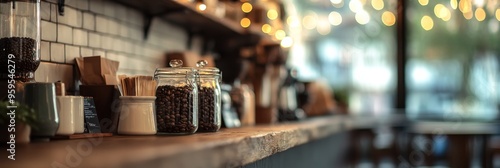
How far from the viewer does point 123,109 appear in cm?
255

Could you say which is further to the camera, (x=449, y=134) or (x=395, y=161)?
(x=395, y=161)

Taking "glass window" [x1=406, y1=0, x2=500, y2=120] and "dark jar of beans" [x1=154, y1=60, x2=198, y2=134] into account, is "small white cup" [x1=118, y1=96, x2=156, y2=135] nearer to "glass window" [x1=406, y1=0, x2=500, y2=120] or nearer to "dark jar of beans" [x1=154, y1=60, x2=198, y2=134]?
"dark jar of beans" [x1=154, y1=60, x2=198, y2=134]

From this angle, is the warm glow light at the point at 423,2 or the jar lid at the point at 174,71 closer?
the jar lid at the point at 174,71

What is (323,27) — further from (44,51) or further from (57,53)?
(44,51)

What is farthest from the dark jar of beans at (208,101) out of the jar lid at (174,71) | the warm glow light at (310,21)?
the warm glow light at (310,21)

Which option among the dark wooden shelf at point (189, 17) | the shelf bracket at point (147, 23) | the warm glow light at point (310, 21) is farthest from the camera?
the warm glow light at point (310, 21)

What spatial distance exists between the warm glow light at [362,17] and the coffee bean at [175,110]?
6.93 metres

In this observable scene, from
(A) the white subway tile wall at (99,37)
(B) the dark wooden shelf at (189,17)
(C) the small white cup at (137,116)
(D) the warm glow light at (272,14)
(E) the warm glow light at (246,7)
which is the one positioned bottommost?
(C) the small white cup at (137,116)

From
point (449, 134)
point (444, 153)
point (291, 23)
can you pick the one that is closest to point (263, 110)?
point (291, 23)

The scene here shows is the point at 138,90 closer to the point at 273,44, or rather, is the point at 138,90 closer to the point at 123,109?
the point at 123,109

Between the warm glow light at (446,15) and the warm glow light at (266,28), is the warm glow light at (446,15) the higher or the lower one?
the higher one

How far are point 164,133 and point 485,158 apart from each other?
5.68 meters

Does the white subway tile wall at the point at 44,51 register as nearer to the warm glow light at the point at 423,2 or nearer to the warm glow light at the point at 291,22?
the warm glow light at the point at 291,22

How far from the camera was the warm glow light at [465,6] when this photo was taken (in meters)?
9.28
